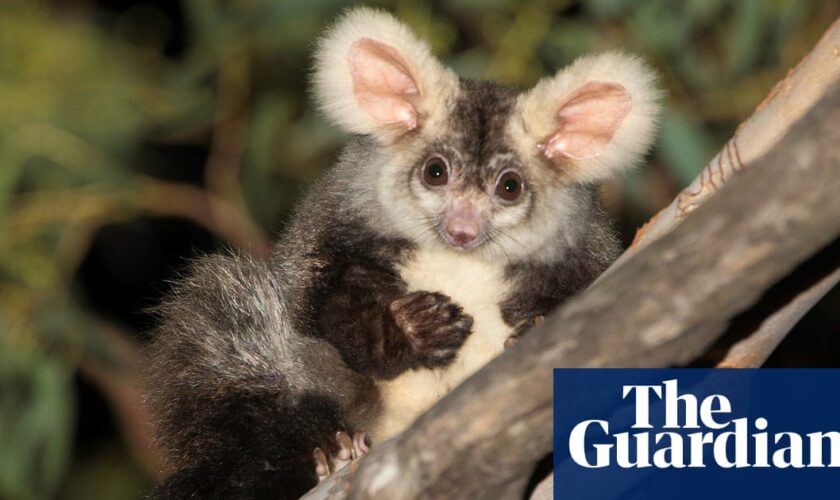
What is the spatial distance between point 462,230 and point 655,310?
3.39 feet

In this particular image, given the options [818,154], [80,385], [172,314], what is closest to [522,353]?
[818,154]

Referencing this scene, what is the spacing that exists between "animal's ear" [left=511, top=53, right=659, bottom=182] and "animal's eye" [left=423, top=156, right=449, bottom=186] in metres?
0.19

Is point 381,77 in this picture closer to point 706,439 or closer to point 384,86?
point 384,86

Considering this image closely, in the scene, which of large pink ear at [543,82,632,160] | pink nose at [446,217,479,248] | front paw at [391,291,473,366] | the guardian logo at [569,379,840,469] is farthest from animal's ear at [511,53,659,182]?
the guardian logo at [569,379,840,469]

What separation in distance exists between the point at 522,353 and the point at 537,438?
0.17m

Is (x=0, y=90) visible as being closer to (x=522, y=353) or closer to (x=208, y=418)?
(x=208, y=418)

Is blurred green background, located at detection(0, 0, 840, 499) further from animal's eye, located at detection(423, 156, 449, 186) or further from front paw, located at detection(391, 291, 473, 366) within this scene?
front paw, located at detection(391, 291, 473, 366)

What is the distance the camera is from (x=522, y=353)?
239 centimetres

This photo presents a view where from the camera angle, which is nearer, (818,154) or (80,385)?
(818,154)

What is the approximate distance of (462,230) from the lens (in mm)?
3240

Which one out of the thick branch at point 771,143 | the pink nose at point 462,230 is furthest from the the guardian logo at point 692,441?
the pink nose at point 462,230

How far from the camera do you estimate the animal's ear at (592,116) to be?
134 inches

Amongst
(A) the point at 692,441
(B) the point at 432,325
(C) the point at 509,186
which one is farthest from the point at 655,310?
(C) the point at 509,186

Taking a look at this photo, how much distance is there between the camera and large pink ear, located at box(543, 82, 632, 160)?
343 centimetres
